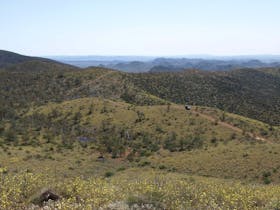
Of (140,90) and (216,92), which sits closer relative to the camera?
(140,90)

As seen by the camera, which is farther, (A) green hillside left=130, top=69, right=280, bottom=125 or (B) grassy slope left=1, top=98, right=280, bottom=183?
(A) green hillside left=130, top=69, right=280, bottom=125

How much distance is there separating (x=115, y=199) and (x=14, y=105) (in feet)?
190

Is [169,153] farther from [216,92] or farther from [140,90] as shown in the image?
[216,92]

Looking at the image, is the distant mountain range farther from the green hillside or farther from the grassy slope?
the grassy slope

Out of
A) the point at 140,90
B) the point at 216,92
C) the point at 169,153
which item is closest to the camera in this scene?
the point at 169,153

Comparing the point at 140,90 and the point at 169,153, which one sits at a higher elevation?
the point at 140,90

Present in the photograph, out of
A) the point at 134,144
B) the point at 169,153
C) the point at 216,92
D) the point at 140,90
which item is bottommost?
the point at 216,92

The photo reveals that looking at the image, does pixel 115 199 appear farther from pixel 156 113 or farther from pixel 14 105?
pixel 14 105

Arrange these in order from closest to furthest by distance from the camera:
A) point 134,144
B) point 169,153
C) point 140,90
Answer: point 169,153
point 134,144
point 140,90

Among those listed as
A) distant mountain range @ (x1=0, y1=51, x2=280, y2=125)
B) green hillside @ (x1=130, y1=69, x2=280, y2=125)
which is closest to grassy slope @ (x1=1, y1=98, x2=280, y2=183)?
distant mountain range @ (x1=0, y1=51, x2=280, y2=125)

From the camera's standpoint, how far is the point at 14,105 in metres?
64.4

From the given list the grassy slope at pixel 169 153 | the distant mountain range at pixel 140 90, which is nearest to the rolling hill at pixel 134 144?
the grassy slope at pixel 169 153

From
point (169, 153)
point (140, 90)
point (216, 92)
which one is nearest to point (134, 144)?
point (169, 153)

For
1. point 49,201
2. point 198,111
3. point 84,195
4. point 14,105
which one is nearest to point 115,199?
point 84,195
